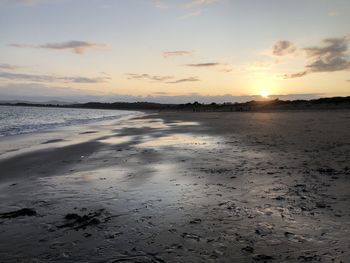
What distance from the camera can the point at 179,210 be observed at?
244 inches

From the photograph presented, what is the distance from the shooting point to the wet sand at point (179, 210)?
14.6 feet

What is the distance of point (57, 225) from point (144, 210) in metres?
1.48

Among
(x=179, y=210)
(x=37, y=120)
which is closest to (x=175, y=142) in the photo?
(x=179, y=210)

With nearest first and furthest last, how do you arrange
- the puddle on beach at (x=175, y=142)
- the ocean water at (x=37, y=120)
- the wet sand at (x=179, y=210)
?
the wet sand at (x=179, y=210) → the puddle on beach at (x=175, y=142) → the ocean water at (x=37, y=120)

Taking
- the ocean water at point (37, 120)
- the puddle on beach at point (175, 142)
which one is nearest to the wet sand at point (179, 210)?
the puddle on beach at point (175, 142)

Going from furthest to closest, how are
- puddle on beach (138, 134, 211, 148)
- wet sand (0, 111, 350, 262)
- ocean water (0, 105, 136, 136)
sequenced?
ocean water (0, 105, 136, 136), puddle on beach (138, 134, 211, 148), wet sand (0, 111, 350, 262)

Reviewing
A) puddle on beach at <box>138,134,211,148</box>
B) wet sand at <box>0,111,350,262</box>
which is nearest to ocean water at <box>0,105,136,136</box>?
puddle on beach at <box>138,134,211,148</box>

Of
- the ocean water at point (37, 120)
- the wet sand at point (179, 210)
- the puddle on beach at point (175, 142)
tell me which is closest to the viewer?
the wet sand at point (179, 210)

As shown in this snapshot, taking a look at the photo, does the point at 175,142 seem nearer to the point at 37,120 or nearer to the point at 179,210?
the point at 179,210

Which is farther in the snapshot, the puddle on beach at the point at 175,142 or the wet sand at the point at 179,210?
the puddle on beach at the point at 175,142

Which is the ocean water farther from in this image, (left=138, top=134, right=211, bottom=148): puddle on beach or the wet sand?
the wet sand

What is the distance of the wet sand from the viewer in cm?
446

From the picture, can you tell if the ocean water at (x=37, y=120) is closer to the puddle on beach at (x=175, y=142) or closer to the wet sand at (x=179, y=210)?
the puddle on beach at (x=175, y=142)

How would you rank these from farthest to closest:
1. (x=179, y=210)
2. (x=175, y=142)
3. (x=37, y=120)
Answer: (x=37, y=120)
(x=175, y=142)
(x=179, y=210)
